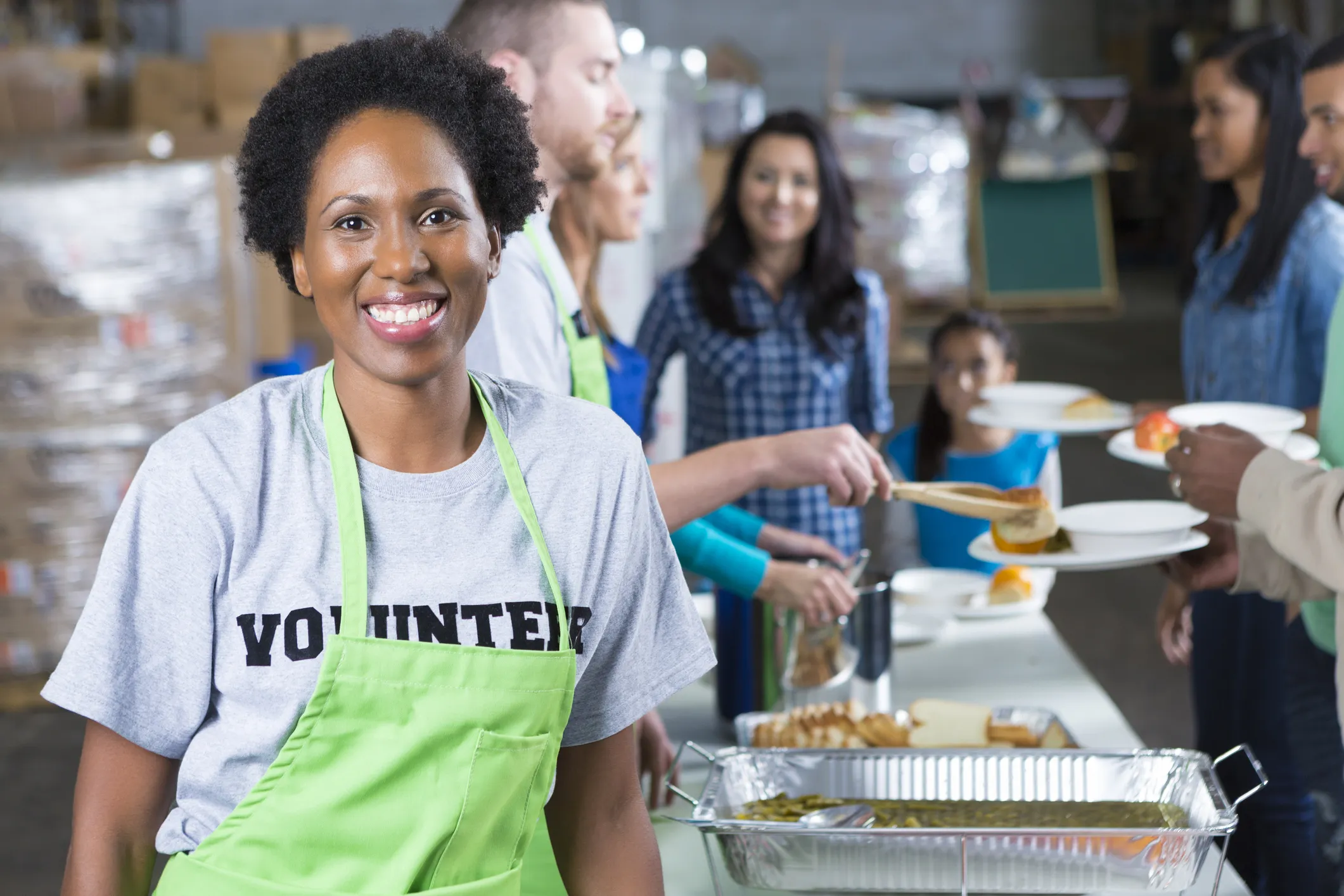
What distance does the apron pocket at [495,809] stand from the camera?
1.06 meters

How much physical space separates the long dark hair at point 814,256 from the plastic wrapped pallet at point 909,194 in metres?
6.84

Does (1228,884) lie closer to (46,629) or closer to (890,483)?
(890,483)

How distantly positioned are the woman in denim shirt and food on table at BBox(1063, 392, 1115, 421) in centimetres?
39

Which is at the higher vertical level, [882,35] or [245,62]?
[882,35]

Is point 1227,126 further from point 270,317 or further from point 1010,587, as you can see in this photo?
point 270,317

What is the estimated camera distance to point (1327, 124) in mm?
2027

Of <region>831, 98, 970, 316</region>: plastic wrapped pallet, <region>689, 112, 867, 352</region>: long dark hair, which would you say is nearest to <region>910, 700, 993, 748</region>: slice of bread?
<region>689, 112, 867, 352</region>: long dark hair

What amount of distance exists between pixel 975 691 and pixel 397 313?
4.35 ft

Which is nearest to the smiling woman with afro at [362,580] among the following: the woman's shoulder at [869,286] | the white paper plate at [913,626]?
the white paper plate at [913,626]

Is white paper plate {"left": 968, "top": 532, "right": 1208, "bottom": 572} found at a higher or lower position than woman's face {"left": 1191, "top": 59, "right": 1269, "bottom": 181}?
lower

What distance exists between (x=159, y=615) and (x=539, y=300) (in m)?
0.64

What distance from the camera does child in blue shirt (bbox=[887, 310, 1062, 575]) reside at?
9.79ft

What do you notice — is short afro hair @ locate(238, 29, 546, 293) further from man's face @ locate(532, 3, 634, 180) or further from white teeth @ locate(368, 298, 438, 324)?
man's face @ locate(532, 3, 634, 180)

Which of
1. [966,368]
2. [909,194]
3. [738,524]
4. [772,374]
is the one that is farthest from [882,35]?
[738,524]
